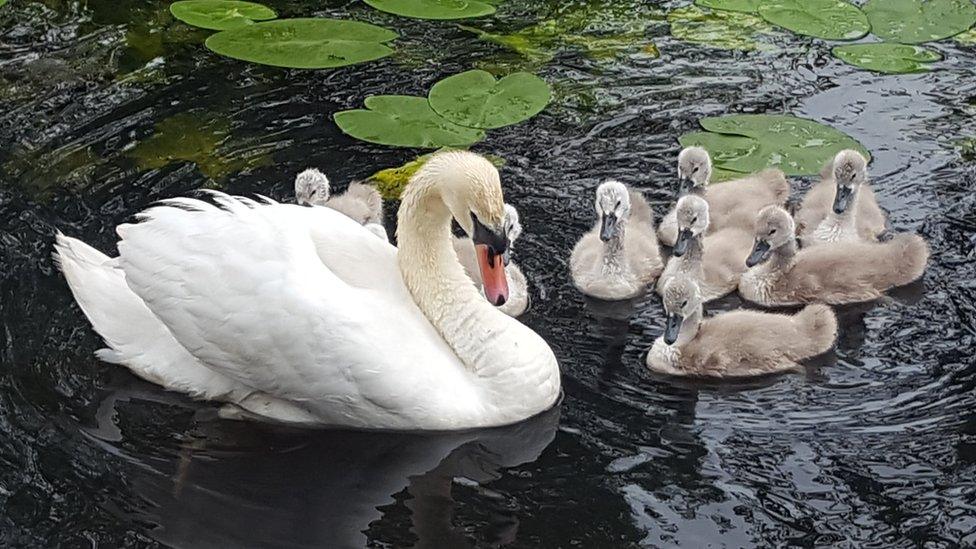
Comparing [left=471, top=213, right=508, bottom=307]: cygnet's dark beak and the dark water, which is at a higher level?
[left=471, top=213, right=508, bottom=307]: cygnet's dark beak

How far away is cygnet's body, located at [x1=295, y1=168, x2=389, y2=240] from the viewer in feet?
26.3

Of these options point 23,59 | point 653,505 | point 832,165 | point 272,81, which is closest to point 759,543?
point 653,505

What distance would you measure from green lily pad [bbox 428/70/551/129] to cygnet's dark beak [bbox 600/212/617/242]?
55.7 inches

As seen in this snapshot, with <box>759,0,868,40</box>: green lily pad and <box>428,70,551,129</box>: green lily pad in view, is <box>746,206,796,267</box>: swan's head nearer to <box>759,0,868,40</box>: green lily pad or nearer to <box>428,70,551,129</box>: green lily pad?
<box>428,70,551,129</box>: green lily pad

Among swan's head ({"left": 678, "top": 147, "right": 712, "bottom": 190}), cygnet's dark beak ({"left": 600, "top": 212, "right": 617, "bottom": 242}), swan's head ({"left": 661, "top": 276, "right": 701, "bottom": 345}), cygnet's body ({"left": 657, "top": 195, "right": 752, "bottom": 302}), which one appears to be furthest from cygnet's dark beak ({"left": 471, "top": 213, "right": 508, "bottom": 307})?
swan's head ({"left": 678, "top": 147, "right": 712, "bottom": 190})

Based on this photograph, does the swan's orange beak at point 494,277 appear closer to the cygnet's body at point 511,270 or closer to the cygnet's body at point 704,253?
the cygnet's body at point 511,270

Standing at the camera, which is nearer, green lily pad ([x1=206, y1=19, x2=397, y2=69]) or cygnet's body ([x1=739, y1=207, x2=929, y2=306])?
cygnet's body ([x1=739, y1=207, x2=929, y2=306])

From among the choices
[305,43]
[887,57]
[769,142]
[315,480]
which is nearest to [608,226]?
[769,142]

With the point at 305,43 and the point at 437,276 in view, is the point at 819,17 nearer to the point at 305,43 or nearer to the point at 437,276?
the point at 305,43

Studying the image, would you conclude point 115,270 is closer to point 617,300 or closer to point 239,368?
point 239,368

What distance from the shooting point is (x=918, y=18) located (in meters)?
10.3

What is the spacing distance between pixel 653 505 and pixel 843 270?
7.23 ft

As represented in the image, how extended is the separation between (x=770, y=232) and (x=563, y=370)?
1430 millimetres

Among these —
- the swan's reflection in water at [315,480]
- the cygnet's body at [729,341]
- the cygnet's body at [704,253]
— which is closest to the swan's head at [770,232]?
the cygnet's body at [704,253]
